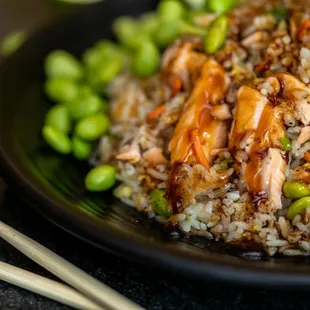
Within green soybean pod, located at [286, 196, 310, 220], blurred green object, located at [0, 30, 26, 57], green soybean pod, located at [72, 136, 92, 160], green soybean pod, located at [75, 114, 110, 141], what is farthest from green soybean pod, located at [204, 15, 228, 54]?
blurred green object, located at [0, 30, 26, 57]

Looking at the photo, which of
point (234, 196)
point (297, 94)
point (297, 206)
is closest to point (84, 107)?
point (234, 196)

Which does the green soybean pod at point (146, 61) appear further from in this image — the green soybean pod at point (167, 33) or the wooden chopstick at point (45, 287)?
the wooden chopstick at point (45, 287)

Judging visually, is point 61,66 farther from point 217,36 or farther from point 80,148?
point 217,36

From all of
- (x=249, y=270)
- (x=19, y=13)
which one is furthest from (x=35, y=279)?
(x=19, y=13)

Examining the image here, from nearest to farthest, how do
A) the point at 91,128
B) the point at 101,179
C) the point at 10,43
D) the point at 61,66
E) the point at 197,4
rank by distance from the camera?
the point at 101,179, the point at 91,128, the point at 61,66, the point at 197,4, the point at 10,43

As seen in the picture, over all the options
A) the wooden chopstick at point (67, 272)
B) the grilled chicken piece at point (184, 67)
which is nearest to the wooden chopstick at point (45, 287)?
the wooden chopstick at point (67, 272)

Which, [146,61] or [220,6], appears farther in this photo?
[220,6]
